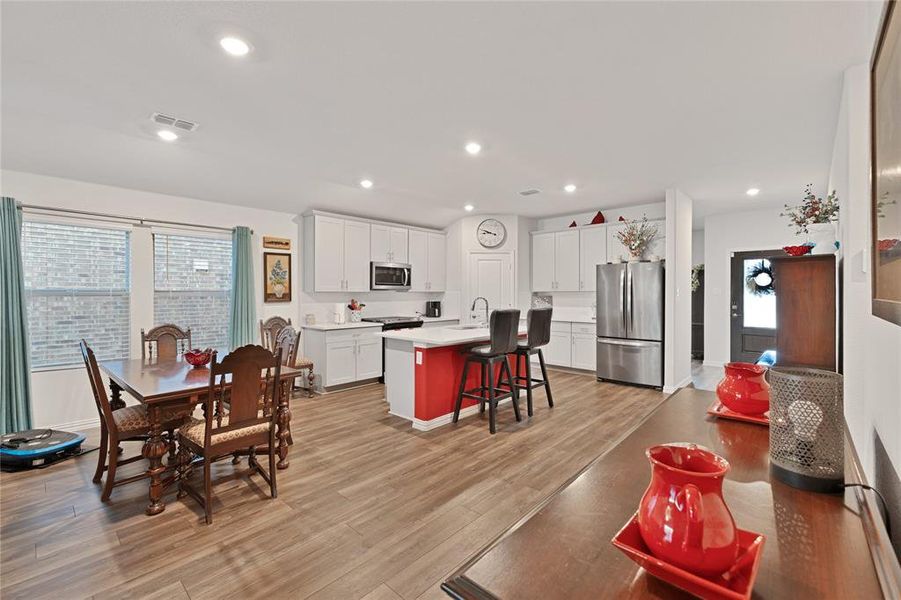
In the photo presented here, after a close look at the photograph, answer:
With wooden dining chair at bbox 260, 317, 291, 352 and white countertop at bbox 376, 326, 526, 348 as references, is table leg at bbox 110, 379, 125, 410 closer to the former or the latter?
wooden dining chair at bbox 260, 317, 291, 352

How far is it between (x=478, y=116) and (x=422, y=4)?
120 cm

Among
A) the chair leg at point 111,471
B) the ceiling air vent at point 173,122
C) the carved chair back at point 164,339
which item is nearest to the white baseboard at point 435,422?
the chair leg at point 111,471

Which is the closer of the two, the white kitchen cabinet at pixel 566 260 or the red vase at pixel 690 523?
the red vase at pixel 690 523

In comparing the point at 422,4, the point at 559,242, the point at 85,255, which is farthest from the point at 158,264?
the point at 559,242

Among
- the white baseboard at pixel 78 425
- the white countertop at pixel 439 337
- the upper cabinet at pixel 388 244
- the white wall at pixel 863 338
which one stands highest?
the upper cabinet at pixel 388 244

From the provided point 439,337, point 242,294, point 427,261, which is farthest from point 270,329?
point 427,261

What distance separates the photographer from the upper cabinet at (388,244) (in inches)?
247

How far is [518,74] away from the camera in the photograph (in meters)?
2.40

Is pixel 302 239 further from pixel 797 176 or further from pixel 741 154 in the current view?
pixel 797 176

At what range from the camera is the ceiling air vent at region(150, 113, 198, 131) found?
2949 mm

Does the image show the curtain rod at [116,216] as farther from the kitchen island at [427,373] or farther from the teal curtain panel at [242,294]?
the kitchen island at [427,373]

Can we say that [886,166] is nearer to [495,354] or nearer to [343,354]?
[495,354]

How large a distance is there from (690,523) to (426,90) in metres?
2.63

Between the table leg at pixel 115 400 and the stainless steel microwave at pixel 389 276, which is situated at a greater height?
the stainless steel microwave at pixel 389 276
